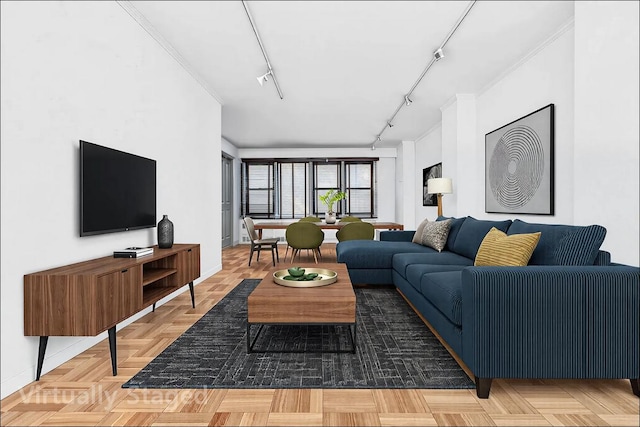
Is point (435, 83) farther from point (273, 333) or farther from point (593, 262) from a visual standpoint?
point (273, 333)

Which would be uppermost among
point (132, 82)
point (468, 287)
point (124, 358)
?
point (132, 82)

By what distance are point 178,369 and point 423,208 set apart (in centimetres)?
721

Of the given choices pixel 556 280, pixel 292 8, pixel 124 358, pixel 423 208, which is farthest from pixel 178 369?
pixel 423 208

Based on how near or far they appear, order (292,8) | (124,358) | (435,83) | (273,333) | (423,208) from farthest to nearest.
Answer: (423,208), (435,83), (292,8), (273,333), (124,358)

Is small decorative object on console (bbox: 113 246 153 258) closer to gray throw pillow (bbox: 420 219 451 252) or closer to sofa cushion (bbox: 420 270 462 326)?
sofa cushion (bbox: 420 270 462 326)

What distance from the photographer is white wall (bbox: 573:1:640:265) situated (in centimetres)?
247

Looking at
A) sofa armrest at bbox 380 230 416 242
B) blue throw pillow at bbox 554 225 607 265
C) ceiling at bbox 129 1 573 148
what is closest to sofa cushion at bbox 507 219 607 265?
blue throw pillow at bbox 554 225 607 265

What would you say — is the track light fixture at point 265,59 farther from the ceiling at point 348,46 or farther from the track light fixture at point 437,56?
the track light fixture at point 437,56

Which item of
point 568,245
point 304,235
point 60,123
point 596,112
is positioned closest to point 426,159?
point 304,235

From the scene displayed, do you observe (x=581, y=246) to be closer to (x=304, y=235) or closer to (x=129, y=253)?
(x=129, y=253)

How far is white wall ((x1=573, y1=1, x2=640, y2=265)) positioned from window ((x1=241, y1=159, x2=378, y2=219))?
7.47 m

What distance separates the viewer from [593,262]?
226 centimetres

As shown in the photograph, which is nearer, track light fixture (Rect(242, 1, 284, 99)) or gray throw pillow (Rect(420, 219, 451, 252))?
track light fixture (Rect(242, 1, 284, 99))

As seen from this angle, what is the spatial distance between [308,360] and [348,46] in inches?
129
